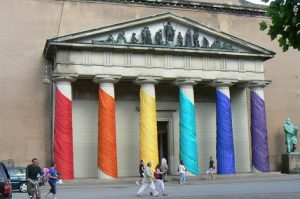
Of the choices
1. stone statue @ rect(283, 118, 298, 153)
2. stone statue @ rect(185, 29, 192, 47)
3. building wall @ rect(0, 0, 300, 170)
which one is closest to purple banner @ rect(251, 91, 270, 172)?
stone statue @ rect(283, 118, 298, 153)

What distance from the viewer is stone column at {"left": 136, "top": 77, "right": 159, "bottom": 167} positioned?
3058 centimetres

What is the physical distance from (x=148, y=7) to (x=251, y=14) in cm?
890

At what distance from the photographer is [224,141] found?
1283 inches

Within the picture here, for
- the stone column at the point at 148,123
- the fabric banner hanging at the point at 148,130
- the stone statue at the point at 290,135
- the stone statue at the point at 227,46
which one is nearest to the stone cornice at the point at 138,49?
the stone statue at the point at 227,46

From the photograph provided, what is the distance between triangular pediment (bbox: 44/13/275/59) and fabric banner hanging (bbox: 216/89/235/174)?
4.13m

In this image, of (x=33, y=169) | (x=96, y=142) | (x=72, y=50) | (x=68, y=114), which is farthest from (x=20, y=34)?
(x=33, y=169)

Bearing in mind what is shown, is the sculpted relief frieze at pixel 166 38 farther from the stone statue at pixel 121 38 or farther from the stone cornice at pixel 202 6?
the stone cornice at pixel 202 6

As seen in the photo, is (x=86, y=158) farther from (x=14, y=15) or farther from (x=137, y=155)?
(x=14, y=15)

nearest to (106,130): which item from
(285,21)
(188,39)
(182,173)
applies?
(182,173)

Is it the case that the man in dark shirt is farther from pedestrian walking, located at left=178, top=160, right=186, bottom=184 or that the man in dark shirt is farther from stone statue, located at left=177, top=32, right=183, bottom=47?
stone statue, located at left=177, top=32, right=183, bottom=47

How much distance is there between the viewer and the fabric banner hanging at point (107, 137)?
1167 inches

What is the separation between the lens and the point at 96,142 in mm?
32594

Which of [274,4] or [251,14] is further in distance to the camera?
[251,14]

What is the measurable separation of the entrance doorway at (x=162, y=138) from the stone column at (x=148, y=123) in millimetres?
4420
